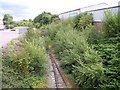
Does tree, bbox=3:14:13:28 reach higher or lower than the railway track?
higher

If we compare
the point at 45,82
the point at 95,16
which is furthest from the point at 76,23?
the point at 45,82

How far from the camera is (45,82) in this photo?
8.96m

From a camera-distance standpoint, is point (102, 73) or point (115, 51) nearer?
point (102, 73)

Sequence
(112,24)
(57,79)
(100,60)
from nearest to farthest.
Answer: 1. (100,60)
2. (112,24)
3. (57,79)

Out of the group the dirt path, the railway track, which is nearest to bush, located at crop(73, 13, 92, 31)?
the railway track

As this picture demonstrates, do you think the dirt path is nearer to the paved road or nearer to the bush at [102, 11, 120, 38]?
the bush at [102, 11, 120, 38]

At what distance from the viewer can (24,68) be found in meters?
8.52

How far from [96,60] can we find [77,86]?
1.54 m

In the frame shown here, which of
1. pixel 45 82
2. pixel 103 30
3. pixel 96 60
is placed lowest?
pixel 45 82

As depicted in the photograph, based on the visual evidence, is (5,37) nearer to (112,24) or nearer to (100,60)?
(112,24)

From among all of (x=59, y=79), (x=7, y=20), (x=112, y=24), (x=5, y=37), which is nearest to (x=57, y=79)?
(x=59, y=79)

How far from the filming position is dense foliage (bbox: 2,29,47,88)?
7.54m

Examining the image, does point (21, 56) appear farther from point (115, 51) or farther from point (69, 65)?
point (115, 51)

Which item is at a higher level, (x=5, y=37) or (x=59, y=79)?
(x=5, y=37)
